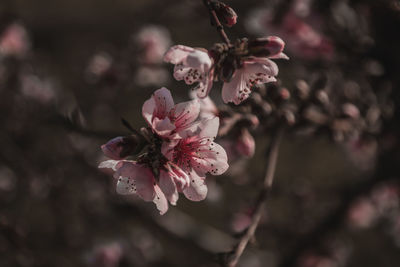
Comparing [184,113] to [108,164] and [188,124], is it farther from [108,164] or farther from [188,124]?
[108,164]

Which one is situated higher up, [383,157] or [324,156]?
[383,157]

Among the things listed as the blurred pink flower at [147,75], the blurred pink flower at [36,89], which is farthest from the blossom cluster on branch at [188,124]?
the blurred pink flower at [36,89]

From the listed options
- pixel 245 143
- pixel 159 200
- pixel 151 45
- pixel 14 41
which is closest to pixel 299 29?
pixel 151 45

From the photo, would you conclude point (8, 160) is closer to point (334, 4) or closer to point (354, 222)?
point (334, 4)

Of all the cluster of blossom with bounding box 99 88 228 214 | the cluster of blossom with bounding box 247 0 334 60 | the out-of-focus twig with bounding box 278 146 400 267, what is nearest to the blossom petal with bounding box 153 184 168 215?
the cluster of blossom with bounding box 99 88 228 214

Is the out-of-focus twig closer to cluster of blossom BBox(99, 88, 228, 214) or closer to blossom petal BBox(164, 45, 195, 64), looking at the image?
cluster of blossom BBox(99, 88, 228, 214)

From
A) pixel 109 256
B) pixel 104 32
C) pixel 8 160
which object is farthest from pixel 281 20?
pixel 104 32
